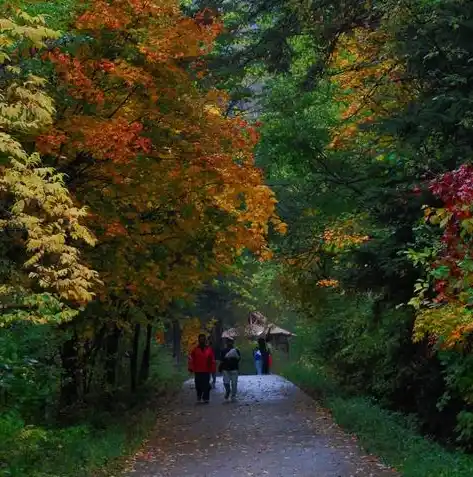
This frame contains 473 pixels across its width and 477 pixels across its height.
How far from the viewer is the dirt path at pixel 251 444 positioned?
10602 millimetres

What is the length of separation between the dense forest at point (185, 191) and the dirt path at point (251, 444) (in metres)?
0.98

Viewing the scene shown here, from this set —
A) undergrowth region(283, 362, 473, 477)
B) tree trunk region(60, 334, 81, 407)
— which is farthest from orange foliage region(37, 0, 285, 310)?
undergrowth region(283, 362, 473, 477)

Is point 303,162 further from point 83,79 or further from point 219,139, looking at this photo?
A: point 83,79

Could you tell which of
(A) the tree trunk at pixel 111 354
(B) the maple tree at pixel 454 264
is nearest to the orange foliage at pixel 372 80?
(B) the maple tree at pixel 454 264

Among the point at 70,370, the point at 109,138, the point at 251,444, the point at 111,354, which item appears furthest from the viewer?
the point at 111,354

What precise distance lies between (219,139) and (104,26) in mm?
2777

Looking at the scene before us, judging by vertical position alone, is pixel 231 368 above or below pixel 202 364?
below

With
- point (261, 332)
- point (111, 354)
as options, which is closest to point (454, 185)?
point (111, 354)

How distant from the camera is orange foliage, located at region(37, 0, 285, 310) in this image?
436 inches

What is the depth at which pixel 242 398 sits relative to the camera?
21641mm

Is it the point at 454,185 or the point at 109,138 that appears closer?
the point at 454,185

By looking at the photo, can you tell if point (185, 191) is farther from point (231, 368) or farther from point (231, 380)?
point (231, 380)

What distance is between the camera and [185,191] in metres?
12.9

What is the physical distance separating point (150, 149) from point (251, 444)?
5.44 metres
